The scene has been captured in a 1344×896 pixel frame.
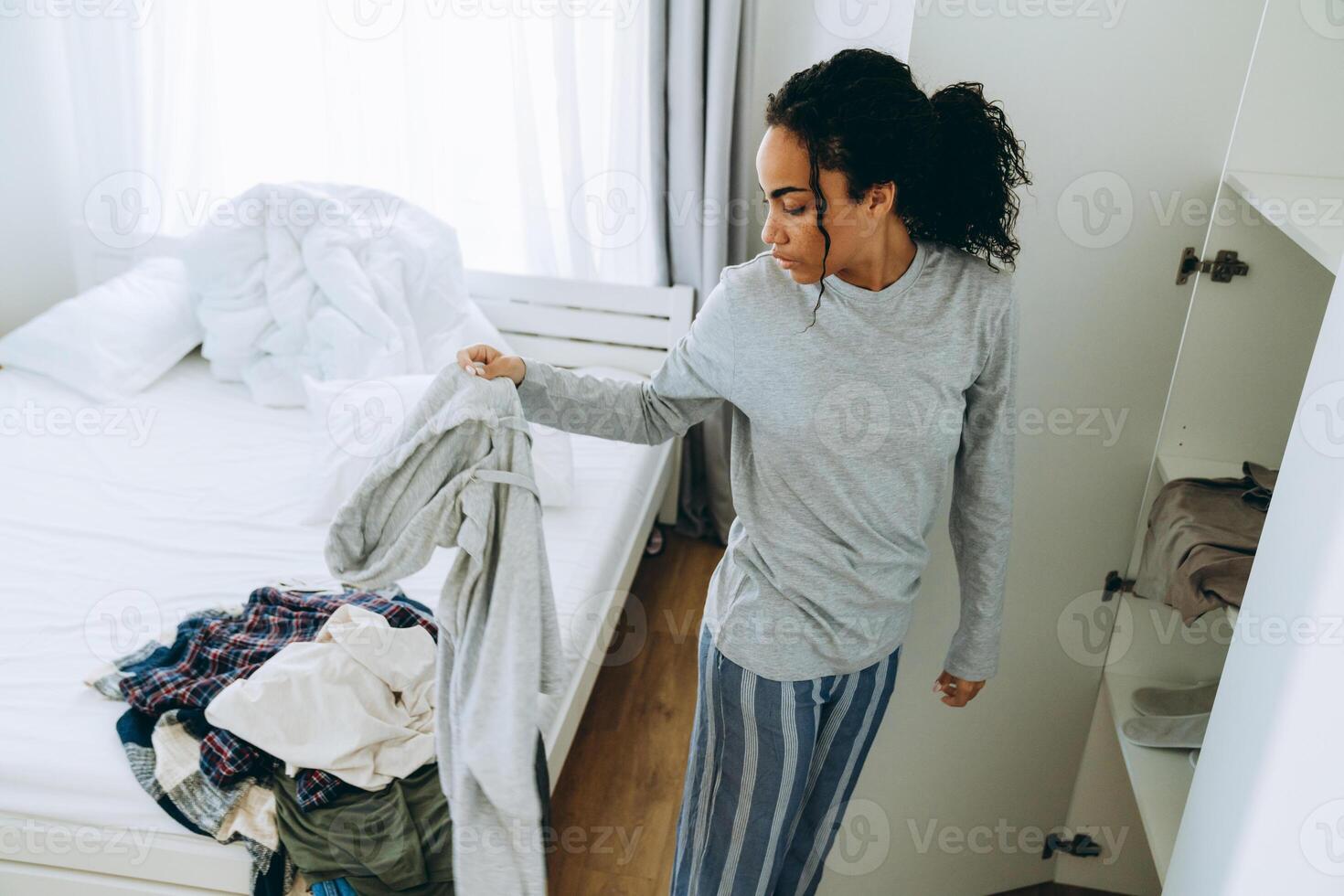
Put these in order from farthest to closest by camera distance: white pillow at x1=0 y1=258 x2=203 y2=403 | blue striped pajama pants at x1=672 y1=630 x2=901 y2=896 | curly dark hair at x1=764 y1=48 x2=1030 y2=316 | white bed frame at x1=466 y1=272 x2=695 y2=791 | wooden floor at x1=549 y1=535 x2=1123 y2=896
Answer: white bed frame at x1=466 y1=272 x2=695 y2=791 → white pillow at x1=0 y1=258 x2=203 y2=403 → wooden floor at x1=549 y1=535 x2=1123 y2=896 → blue striped pajama pants at x1=672 y1=630 x2=901 y2=896 → curly dark hair at x1=764 y1=48 x2=1030 y2=316

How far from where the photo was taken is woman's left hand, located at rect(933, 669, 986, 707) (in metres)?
1.49

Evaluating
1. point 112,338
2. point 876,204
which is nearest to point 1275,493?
point 876,204

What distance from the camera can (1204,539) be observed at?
1399mm

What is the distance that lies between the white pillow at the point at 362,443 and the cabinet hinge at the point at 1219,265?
1263 mm

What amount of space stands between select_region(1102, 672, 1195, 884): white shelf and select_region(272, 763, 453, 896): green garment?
3.17 ft

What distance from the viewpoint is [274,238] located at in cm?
276

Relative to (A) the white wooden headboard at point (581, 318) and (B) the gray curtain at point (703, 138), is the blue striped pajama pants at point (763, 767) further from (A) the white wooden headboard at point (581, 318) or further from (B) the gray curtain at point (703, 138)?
(A) the white wooden headboard at point (581, 318)

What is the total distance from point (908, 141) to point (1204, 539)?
680 mm

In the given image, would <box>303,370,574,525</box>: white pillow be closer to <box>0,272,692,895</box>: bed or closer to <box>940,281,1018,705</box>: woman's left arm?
<box>0,272,692,895</box>: bed

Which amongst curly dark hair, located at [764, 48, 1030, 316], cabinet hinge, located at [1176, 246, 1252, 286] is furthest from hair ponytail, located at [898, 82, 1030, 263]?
cabinet hinge, located at [1176, 246, 1252, 286]

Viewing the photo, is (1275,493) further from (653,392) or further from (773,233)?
(653,392)

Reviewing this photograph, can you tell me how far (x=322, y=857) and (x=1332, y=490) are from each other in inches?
52.2

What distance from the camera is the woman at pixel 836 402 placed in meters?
1.14

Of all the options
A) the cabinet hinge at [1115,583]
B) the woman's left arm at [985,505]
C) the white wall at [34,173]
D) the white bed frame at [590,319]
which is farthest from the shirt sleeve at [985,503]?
the white wall at [34,173]
